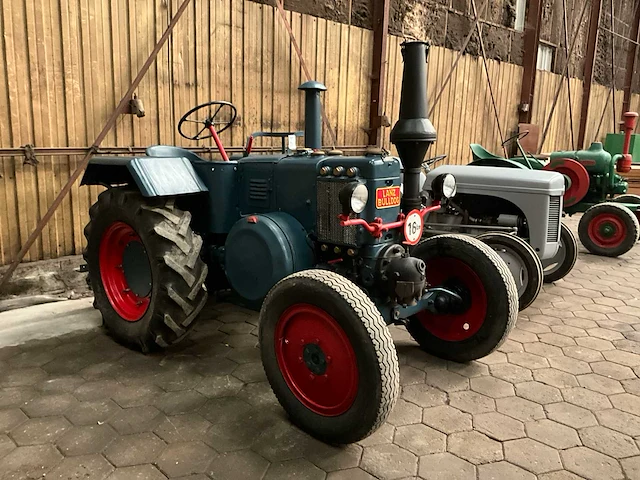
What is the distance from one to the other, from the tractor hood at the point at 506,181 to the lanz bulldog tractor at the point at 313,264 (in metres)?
1.37

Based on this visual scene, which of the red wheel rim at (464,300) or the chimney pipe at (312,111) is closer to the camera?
the red wheel rim at (464,300)

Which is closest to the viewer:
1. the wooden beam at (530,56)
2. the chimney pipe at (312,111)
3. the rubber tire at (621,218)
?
the chimney pipe at (312,111)

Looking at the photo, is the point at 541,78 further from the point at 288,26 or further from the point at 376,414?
the point at 376,414

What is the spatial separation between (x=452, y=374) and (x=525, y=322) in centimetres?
119

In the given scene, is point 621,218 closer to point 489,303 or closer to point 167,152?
point 489,303

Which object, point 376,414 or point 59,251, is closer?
point 376,414

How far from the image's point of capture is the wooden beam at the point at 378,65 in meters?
6.29

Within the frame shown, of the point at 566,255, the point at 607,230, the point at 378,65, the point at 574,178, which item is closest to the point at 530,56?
the point at 574,178

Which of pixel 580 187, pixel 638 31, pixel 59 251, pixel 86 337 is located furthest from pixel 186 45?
pixel 638 31

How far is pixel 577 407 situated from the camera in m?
2.52

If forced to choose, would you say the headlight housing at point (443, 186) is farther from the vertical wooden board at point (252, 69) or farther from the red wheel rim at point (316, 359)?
the vertical wooden board at point (252, 69)

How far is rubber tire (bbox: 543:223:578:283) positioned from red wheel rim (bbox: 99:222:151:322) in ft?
12.1

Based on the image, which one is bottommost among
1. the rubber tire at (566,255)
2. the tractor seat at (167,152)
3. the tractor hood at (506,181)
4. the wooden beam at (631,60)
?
the rubber tire at (566,255)

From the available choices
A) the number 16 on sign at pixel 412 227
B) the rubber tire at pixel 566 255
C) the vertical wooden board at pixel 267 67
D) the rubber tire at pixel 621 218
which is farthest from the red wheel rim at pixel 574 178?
the number 16 on sign at pixel 412 227
